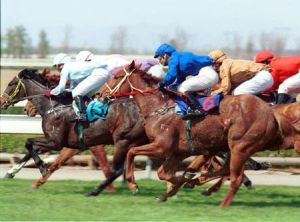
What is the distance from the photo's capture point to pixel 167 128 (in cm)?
1022

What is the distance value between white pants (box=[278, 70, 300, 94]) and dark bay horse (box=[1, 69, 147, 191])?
216cm

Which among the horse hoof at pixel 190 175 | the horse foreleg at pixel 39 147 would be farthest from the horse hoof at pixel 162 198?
the horse foreleg at pixel 39 147

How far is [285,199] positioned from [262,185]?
61.3 inches

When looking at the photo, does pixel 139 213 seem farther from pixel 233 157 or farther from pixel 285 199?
pixel 285 199

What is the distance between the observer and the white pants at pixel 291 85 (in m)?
11.6

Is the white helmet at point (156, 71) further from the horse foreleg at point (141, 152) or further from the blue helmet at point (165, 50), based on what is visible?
the horse foreleg at point (141, 152)

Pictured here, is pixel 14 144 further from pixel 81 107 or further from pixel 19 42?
pixel 19 42

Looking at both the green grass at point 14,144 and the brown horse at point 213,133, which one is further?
the green grass at point 14,144

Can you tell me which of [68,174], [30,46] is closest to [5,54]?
[30,46]

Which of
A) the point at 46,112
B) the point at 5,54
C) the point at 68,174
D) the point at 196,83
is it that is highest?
the point at 196,83

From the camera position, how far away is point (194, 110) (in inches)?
399

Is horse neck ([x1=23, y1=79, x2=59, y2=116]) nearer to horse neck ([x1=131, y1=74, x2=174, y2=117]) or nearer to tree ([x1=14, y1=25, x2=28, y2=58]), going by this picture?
horse neck ([x1=131, y1=74, x2=174, y2=117])

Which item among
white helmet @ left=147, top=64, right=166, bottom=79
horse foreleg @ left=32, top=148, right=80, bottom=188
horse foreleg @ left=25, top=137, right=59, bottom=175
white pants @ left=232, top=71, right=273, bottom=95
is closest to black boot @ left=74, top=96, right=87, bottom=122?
horse foreleg @ left=25, top=137, right=59, bottom=175

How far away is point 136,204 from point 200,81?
1734 millimetres
